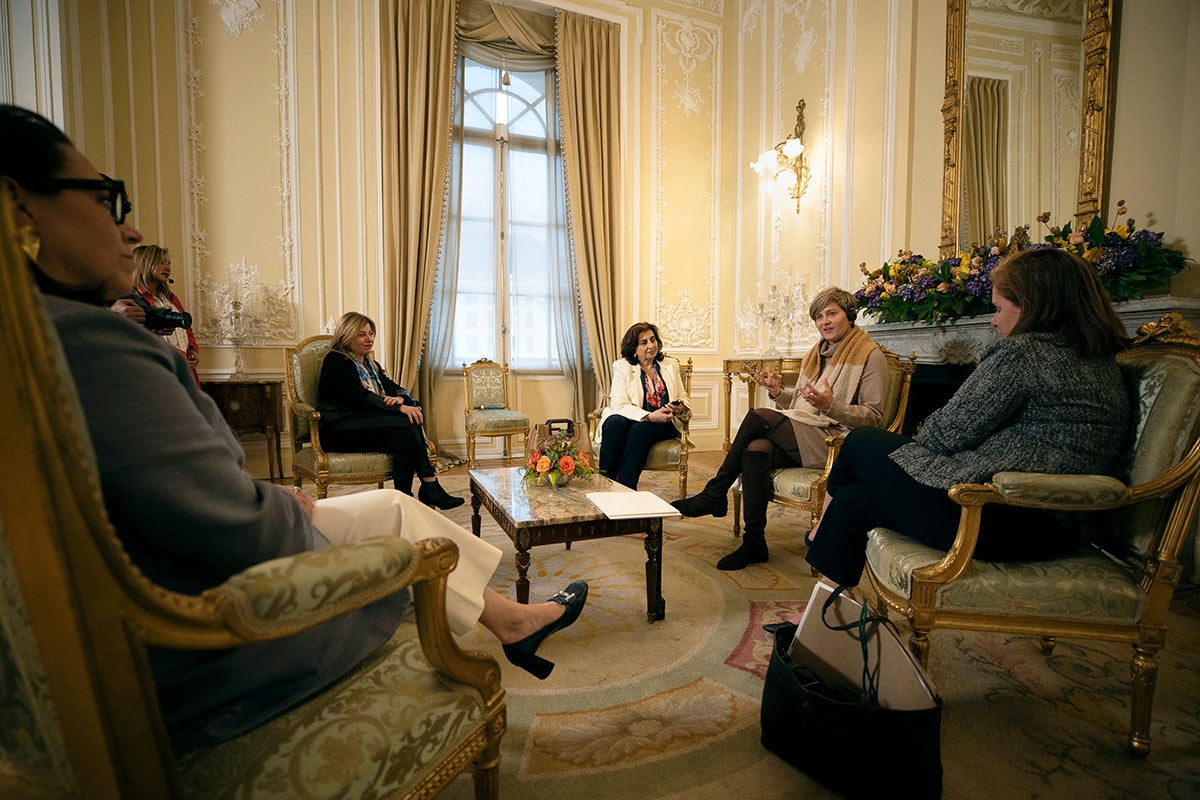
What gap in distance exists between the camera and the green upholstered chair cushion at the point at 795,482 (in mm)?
2389

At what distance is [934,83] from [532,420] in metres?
→ 3.96

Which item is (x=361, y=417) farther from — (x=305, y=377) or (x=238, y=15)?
(x=238, y=15)

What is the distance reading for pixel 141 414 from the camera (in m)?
0.65

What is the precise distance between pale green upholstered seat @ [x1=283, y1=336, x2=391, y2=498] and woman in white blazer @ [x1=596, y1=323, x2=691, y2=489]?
4.16ft

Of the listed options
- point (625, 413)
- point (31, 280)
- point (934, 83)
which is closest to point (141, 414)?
point (31, 280)

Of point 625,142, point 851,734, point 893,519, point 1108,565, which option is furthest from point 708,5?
point 851,734

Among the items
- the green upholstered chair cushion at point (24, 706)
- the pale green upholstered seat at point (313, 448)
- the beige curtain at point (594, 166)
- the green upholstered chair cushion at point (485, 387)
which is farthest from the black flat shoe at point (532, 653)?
the beige curtain at point (594, 166)

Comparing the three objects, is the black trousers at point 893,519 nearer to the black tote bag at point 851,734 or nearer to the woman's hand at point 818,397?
the black tote bag at point 851,734

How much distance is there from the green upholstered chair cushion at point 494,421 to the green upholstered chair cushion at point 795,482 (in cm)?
242

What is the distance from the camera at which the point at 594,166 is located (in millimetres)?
5164

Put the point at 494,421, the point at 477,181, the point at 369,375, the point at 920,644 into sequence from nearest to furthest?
the point at 920,644 → the point at 369,375 → the point at 494,421 → the point at 477,181

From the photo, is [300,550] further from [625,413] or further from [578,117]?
[578,117]

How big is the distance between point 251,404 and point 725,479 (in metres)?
3.16

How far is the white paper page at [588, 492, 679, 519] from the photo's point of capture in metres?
1.87
